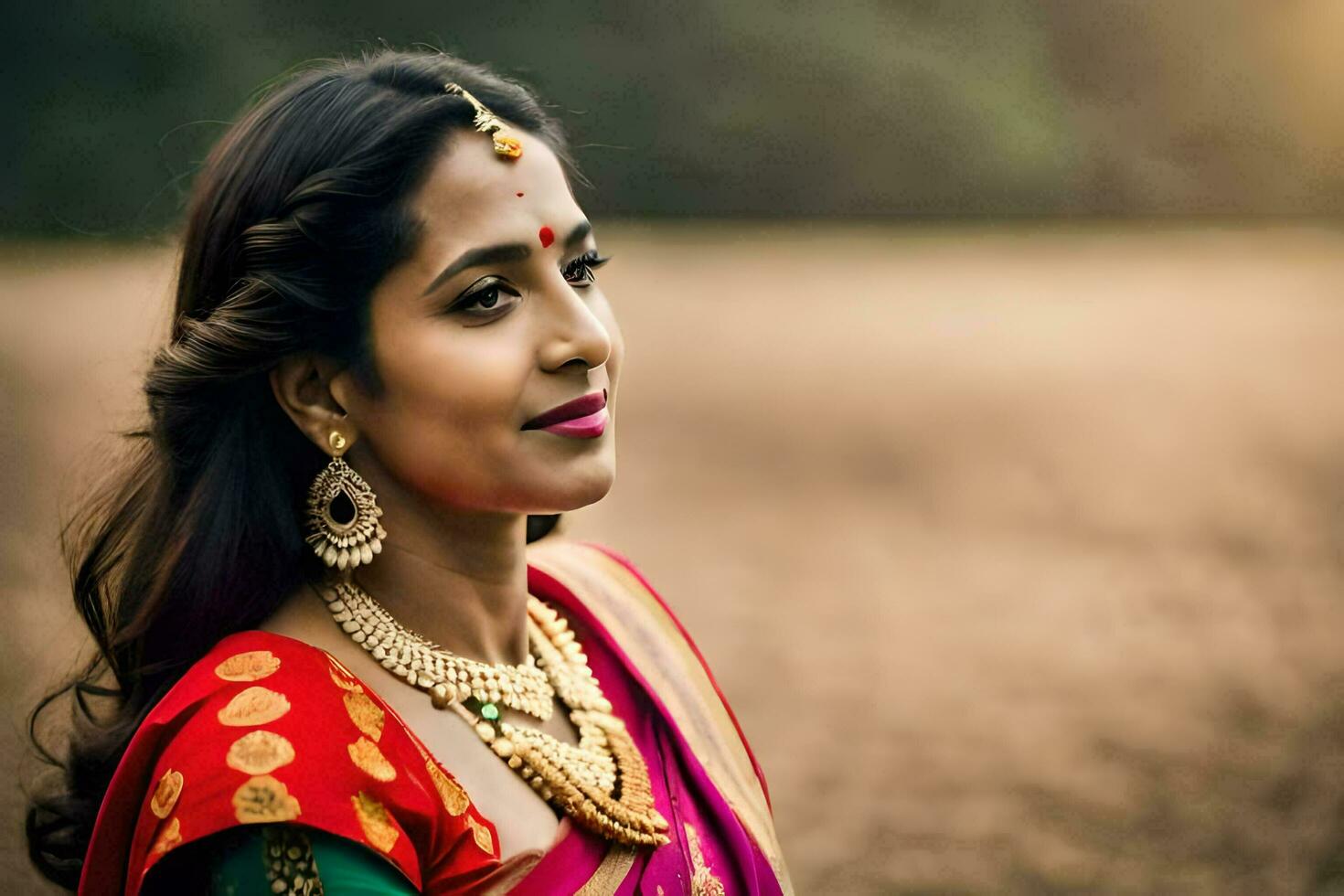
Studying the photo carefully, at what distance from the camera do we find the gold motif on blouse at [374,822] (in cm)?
103

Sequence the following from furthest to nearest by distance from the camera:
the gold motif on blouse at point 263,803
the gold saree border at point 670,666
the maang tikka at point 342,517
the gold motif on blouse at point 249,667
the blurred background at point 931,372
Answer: the blurred background at point 931,372
the gold saree border at point 670,666
the maang tikka at point 342,517
the gold motif on blouse at point 249,667
the gold motif on blouse at point 263,803

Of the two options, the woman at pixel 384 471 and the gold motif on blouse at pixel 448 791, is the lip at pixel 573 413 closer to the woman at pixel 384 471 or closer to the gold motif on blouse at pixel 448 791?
the woman at pixel 384 471

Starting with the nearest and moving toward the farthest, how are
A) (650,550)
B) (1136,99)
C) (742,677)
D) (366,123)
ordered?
1. (366,123)
2. (742,677)
3. (650,550)
4. (1136,99)

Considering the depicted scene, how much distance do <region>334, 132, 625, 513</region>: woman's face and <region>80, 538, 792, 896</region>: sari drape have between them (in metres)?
0.20

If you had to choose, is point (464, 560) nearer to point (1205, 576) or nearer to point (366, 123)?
point (366, 123)

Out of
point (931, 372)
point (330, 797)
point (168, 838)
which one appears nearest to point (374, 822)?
point (330, 797)

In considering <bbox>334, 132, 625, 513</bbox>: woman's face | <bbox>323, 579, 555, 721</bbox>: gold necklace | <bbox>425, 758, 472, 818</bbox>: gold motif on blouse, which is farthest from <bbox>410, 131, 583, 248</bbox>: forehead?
<bbox>425, 758, 472, 818</bbox>: gold motif on blouse

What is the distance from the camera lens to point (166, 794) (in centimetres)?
102

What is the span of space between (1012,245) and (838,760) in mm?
3733

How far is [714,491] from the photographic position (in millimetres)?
4961

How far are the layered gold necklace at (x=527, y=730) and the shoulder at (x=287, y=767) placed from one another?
0.20 ft

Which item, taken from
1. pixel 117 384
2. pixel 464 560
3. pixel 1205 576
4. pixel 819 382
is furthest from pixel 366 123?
pixel 819 382

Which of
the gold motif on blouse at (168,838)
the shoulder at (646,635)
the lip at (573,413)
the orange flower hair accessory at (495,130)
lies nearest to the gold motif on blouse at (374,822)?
the gold motif on blouse at (168,838)

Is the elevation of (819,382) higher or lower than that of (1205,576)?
higher
